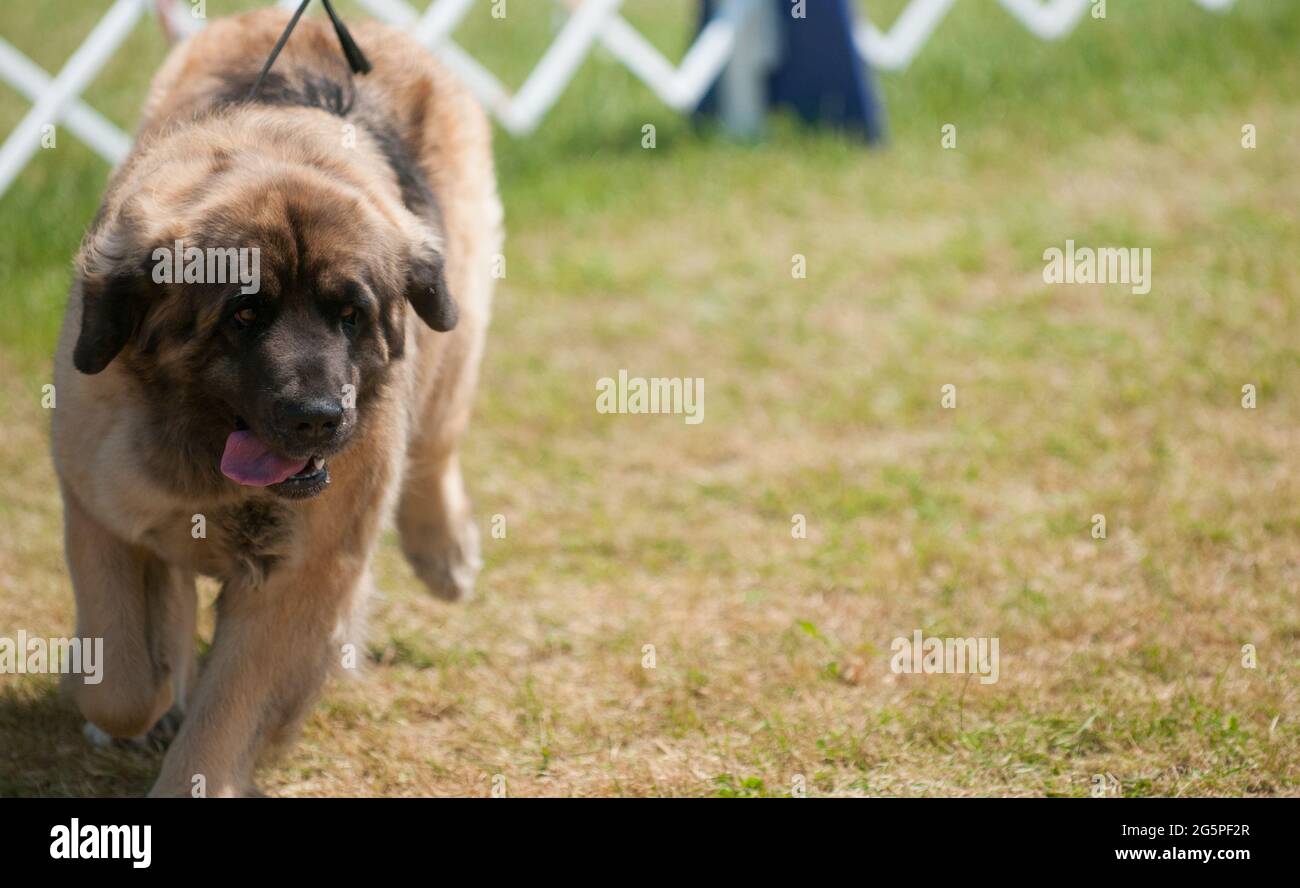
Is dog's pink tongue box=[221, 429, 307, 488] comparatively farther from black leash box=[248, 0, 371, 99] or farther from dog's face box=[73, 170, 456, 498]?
black leash box=[248, 0, 371, 99]

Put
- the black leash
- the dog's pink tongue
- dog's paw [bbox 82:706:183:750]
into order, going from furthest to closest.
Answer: dog's paw [bbox 82:706:183:750] → the black leash → the dog's pink tongue

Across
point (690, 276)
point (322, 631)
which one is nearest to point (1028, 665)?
point (322, 631)

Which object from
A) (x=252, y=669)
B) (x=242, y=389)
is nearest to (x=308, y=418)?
(x=242, y=389)

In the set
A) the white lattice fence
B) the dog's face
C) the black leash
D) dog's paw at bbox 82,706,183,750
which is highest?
the white lattice fence

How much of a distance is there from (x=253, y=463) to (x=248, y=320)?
0.32 metres

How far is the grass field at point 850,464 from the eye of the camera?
13.1ft

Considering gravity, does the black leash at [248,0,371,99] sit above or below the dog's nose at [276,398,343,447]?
above

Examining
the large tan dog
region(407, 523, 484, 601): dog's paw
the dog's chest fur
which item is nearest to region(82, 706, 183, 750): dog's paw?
the large tan dog

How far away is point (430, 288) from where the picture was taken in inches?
136

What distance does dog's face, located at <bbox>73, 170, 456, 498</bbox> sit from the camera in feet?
10.1

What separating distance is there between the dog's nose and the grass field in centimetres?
122

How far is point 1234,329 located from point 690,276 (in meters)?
2.67

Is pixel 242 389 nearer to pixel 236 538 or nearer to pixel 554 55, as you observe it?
pixel 236 538

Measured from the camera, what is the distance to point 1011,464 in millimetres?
5629
